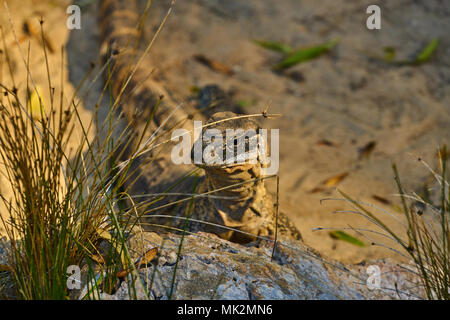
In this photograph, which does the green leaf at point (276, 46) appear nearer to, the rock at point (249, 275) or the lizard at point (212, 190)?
the lizard at point (212, 190)

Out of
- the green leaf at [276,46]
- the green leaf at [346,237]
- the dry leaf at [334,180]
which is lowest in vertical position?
the green leaf at [346,237]

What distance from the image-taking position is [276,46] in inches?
193

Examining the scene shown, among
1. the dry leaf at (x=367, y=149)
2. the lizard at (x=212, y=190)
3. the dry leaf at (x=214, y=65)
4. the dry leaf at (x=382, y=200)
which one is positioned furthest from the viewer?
the dry leaf at (x=214, y=65)

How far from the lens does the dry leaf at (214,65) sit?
4.71m

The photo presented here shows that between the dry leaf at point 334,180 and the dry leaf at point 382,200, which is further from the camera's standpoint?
the dry leaf at point 334,180

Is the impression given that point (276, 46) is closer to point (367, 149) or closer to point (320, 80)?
point (320, 80)

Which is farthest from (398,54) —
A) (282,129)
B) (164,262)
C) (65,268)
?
(65,268)

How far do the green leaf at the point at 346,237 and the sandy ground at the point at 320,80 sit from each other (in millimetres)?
36

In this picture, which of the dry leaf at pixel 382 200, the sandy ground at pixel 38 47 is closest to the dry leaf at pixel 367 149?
the dry leaf at pixel 382 200

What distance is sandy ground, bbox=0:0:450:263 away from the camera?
3574mm

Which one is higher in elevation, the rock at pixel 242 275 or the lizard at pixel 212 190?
the lizard at pixel 212 190

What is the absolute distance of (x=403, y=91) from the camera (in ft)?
14.3

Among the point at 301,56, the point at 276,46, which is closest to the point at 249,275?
the point at 301,56

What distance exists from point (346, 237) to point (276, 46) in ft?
8.48
